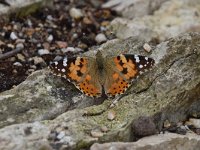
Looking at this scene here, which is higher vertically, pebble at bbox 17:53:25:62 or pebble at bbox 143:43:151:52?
pebble at bbox 143:43:151:52

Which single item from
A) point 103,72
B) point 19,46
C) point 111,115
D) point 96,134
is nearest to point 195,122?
point 111,115

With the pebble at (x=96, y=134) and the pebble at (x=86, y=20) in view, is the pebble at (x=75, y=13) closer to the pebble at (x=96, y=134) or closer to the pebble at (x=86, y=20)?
the pebble at (x=86, y=20)

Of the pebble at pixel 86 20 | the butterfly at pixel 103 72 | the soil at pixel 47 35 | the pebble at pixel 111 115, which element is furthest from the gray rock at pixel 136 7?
the pebble at pixel 111 115

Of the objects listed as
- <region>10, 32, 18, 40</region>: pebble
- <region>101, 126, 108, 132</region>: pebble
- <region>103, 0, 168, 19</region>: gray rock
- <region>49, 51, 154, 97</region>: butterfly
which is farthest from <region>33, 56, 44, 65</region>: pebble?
<region>101, 126, 108, 132</region>: pebble

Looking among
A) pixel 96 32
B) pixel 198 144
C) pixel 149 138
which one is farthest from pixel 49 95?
pixel 96 32

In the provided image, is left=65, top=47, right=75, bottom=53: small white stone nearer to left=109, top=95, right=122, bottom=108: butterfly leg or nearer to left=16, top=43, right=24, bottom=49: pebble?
left=16, top=43, right=24, bottom=49: pebble

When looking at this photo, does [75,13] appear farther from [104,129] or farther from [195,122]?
[104,129]

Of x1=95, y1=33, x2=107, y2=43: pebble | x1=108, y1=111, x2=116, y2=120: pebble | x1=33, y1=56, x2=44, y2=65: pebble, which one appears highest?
x1=95, y1=33, x2=107, y2=43: pebble
